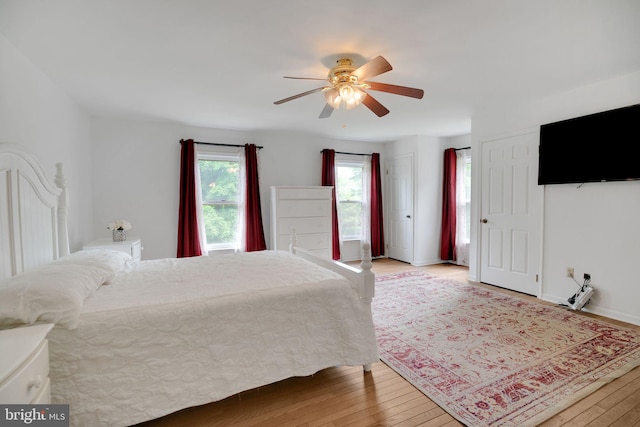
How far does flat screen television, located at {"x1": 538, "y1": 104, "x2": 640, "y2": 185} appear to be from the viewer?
9.21 ft

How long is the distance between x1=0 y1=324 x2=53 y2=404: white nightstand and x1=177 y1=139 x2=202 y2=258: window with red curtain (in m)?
3.14

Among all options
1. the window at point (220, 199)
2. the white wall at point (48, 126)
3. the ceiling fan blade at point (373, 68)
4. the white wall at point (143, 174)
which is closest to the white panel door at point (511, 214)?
the ceiling fan blade at point (373, 68)

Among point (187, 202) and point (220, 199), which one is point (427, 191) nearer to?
point (220, 199)

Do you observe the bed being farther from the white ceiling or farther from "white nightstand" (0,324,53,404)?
the white ceiling

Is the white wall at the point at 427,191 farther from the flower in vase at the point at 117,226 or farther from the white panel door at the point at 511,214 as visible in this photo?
the flower in vase at the point at 117,226

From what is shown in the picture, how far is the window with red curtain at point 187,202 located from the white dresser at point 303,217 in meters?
1.22

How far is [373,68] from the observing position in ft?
6.75

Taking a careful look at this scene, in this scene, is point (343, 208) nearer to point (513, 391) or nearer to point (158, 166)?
point (158, 166)

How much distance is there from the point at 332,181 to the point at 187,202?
8.27 ft

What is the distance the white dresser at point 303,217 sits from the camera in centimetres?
475

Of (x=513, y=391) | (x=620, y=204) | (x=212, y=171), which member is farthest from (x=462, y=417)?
(x=212, y=171)

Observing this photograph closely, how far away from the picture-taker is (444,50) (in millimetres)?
2283

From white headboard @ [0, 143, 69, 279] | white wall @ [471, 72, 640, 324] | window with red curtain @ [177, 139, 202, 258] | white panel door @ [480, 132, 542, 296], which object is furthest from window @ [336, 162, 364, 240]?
white headboard @ [0, 143, 69, 279]

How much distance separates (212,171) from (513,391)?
449cm
